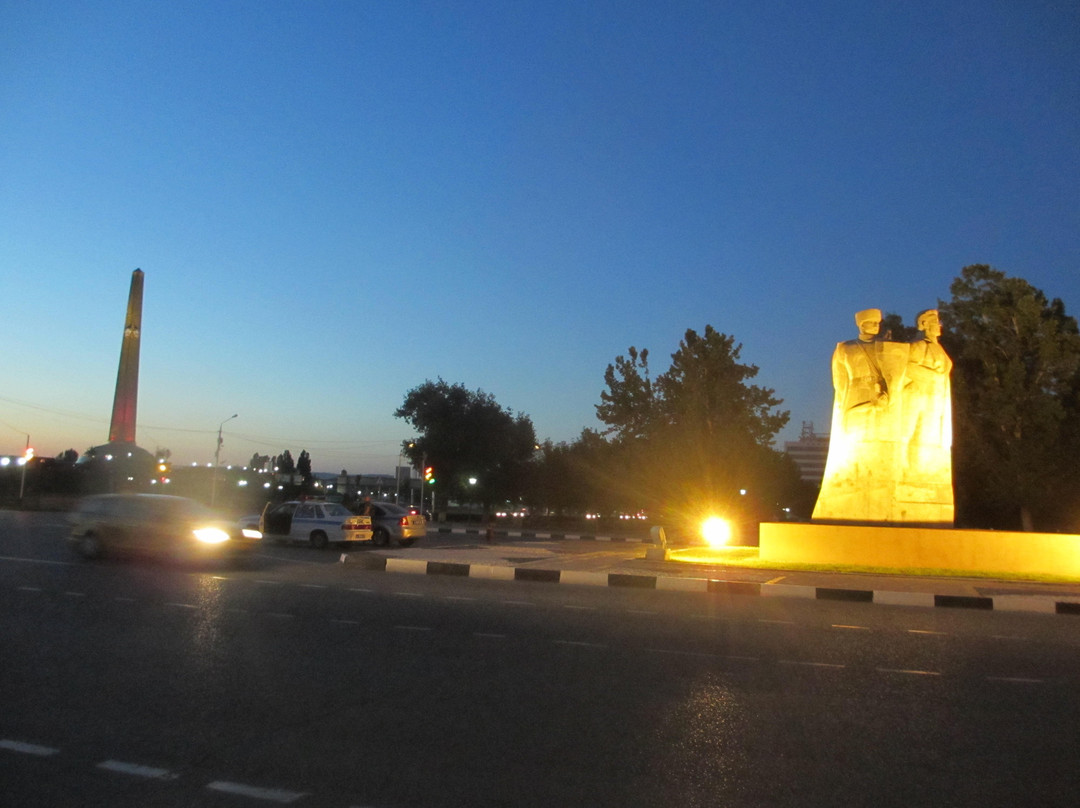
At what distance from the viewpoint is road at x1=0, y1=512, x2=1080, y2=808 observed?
4406 mm

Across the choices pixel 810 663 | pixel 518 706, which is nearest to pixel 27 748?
pixel 518 706

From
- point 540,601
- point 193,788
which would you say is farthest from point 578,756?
point 540,601

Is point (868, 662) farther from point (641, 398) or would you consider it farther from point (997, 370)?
point (641, 398)

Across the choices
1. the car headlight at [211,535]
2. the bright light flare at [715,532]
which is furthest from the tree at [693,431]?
the car headlight at [211,535]

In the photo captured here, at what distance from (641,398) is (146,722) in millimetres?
40378

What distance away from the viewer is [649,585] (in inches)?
579

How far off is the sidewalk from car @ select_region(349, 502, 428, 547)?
4315 mm

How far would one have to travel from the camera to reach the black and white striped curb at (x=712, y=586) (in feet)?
41.6

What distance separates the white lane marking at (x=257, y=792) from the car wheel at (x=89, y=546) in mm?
13237

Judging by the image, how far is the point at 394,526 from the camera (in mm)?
23531

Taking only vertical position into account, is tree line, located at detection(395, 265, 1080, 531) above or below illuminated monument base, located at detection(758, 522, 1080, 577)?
above

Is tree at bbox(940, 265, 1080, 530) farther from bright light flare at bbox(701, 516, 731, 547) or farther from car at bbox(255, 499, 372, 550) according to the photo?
car at bbox(255, 499, 372, 550)

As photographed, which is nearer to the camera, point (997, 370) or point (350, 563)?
point (350, 563)

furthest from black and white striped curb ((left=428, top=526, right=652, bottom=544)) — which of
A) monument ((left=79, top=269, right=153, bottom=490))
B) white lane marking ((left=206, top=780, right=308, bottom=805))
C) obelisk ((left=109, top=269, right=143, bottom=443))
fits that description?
obelisk ((left=109, top=269, right=143, bottom=443))
